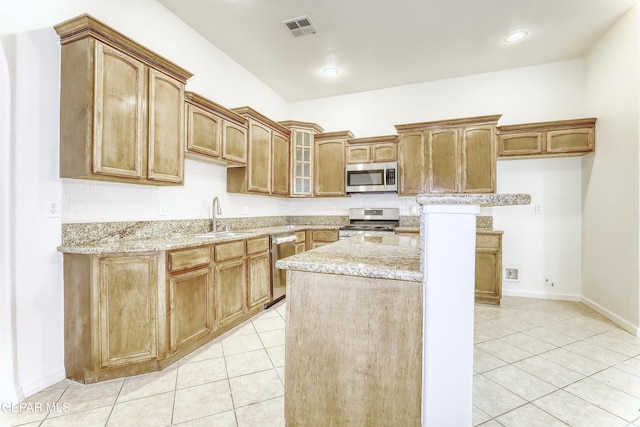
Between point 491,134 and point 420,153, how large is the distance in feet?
2.86

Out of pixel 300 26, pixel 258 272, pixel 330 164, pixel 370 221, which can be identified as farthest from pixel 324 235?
pixel 300 26

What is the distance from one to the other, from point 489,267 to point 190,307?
3380mm

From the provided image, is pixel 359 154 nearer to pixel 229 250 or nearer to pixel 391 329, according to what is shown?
pixel 229 250

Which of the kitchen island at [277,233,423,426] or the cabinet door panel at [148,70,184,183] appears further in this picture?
the cabinet door panel at [148,70,184,183]

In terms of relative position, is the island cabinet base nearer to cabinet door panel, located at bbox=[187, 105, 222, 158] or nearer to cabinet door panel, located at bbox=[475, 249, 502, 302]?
cabinet door panel, located at bbox=[187, 105, 222, 158]

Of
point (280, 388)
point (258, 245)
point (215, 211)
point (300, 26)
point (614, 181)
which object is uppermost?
point (300, 26)

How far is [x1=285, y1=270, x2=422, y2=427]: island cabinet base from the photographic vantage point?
113 cm

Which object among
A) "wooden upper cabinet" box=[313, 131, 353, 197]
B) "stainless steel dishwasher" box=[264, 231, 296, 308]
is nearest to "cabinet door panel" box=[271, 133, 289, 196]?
"wooden upper cabinet" box=[313, 131, 353, 197]

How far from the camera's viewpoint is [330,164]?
446 cm

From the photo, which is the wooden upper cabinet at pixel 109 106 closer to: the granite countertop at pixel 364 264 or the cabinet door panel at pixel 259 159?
the cabinet door panel at pixel 259 159

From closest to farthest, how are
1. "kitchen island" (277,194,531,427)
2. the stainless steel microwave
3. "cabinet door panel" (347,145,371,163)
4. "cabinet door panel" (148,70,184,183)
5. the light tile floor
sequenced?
"kitchen island" (277,194,531,427)
the light tile floor
"cabinet door panel" (148,70,184,183)
the stainless steel microwave
"cabinet door panel" (347,145,371,163)

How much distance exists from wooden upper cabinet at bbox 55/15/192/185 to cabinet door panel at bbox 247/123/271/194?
121 centimetres

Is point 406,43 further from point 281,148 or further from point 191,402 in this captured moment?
point 191,402

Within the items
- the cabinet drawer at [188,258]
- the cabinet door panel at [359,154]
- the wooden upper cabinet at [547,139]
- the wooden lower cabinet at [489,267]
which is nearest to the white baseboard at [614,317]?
the wooden lower cabinet at [489,267]
